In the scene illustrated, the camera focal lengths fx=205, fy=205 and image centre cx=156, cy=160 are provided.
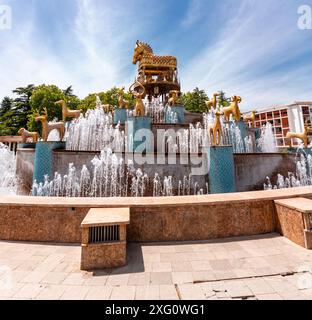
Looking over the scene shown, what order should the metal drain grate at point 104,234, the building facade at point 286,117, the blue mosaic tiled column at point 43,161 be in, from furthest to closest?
1. the building facade at point 286,117
2. the blue mosaic tiled column at point 43,161
3. the metal drain grate at point 104,234

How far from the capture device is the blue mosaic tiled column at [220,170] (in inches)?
381

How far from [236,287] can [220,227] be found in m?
2.05

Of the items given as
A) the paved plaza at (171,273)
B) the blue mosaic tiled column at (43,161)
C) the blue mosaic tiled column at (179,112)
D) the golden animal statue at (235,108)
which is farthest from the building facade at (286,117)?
the paved plaza at (171,273)

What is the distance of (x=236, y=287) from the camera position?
331 cm

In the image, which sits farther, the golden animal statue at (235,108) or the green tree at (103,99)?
the green tree at (103,99)

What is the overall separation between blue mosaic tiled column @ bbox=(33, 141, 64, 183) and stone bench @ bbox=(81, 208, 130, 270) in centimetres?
723

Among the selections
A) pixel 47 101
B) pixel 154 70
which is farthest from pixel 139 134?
pixel 47 101

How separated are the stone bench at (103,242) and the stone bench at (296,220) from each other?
393 cm

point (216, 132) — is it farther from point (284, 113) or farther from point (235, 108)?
point (284, 113)

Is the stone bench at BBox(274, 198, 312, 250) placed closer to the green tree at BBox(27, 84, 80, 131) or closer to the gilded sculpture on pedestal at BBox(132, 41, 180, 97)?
the gilded sculpture on pedestal at BBox(132, 41, 180, 97)

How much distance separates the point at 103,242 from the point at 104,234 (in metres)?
0.15

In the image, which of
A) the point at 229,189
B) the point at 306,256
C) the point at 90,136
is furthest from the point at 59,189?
the point at 306,256

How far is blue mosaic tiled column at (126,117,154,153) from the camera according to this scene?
12.5 m

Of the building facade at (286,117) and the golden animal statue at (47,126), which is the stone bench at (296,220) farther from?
the building facade at (286,117)
